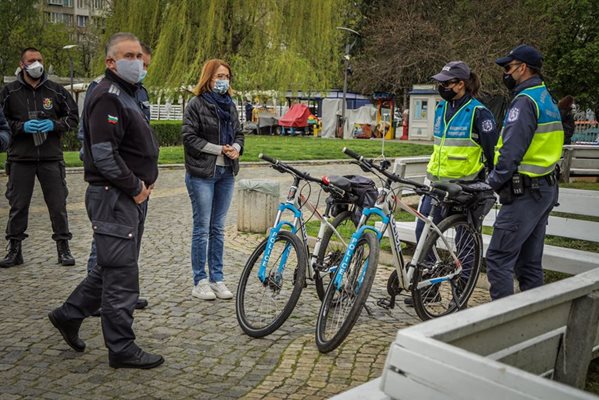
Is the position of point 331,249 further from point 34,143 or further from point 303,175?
point 34,143

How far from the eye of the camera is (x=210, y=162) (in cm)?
613

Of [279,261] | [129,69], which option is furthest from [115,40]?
[279,261]

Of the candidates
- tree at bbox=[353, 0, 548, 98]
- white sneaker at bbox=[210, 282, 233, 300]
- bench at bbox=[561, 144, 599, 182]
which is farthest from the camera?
tree at bbox=[353, 0, 548, 98]

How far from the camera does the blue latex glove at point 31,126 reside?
724cm

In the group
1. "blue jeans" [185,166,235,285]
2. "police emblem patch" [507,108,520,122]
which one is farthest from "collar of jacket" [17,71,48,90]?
"police emblem patch" [507,108,520,122]

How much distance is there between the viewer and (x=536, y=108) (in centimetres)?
492

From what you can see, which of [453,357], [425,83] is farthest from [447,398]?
[425,83]

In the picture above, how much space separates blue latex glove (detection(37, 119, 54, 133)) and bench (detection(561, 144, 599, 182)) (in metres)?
10.9

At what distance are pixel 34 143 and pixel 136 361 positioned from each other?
359 centimetres

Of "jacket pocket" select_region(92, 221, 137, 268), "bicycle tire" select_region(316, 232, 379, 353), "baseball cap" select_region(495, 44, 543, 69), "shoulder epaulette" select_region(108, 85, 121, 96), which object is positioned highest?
"baseball cap" select_region(495, 44, 543, 69)

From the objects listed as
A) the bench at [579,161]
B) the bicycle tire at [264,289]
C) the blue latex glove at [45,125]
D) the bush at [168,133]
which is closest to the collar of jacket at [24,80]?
the blue latex glove at [45,125]

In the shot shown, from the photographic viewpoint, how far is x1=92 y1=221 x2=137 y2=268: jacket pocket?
4.52 meters

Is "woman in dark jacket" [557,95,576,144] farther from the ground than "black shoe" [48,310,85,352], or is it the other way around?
"woman in dark jacket" [557,95,576,144]

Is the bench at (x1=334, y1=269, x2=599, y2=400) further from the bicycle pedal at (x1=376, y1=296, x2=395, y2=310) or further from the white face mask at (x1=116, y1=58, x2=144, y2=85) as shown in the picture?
the white face mask at (x1=116, y1=58, x2=144, y2=85)
